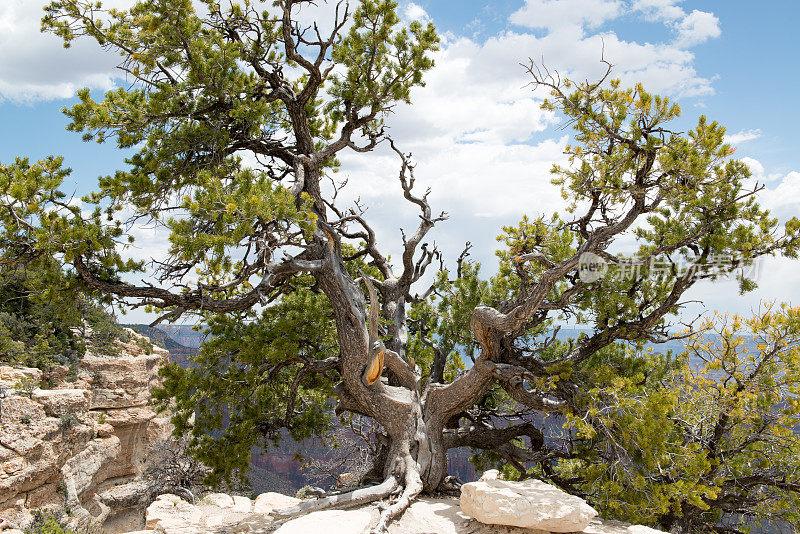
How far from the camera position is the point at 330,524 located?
4.59m

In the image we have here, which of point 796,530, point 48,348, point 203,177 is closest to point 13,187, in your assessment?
point 203,177

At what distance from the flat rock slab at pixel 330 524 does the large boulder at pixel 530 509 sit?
1146 mm

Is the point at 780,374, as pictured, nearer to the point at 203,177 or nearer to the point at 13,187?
the point at 203,177

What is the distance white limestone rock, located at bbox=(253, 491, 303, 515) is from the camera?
21.2 ft

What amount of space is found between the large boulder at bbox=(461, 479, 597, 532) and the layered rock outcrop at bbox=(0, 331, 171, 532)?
7.85m

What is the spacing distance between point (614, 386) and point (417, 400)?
2.95m

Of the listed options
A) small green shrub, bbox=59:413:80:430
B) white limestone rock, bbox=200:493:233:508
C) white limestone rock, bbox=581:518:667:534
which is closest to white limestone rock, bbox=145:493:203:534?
white limestone rock, bbox=200:493:233:508

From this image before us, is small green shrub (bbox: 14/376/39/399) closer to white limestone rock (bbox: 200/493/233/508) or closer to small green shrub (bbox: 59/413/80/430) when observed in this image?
small green shrub (bbox: 59/413/80/430)

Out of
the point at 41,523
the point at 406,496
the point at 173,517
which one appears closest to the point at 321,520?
the point at 406,496

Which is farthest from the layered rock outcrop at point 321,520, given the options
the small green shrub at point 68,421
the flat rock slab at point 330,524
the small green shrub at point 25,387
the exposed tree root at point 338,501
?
the small green shrub at point 68,421

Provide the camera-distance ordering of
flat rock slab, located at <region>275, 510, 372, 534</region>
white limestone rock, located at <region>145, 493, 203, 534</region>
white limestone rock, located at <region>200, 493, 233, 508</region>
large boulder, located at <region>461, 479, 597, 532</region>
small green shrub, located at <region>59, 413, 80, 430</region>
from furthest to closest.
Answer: small green shrub, located at <region>59, 413, 80, 430</region>
white limestone rock, located at <region>200, 493, 233, 508</region>
white limestone rock, located at <region>145, 493, 203, 534</region>
large boulder, located at <region>461, 479, 597, 532</region>
flat rock slab, located at <region>275, 510, 372, 534</region>

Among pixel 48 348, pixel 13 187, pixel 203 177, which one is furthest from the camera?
pixel 48 348

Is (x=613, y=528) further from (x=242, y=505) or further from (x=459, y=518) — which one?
(x=242, y=505)

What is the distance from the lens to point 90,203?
535 cm
